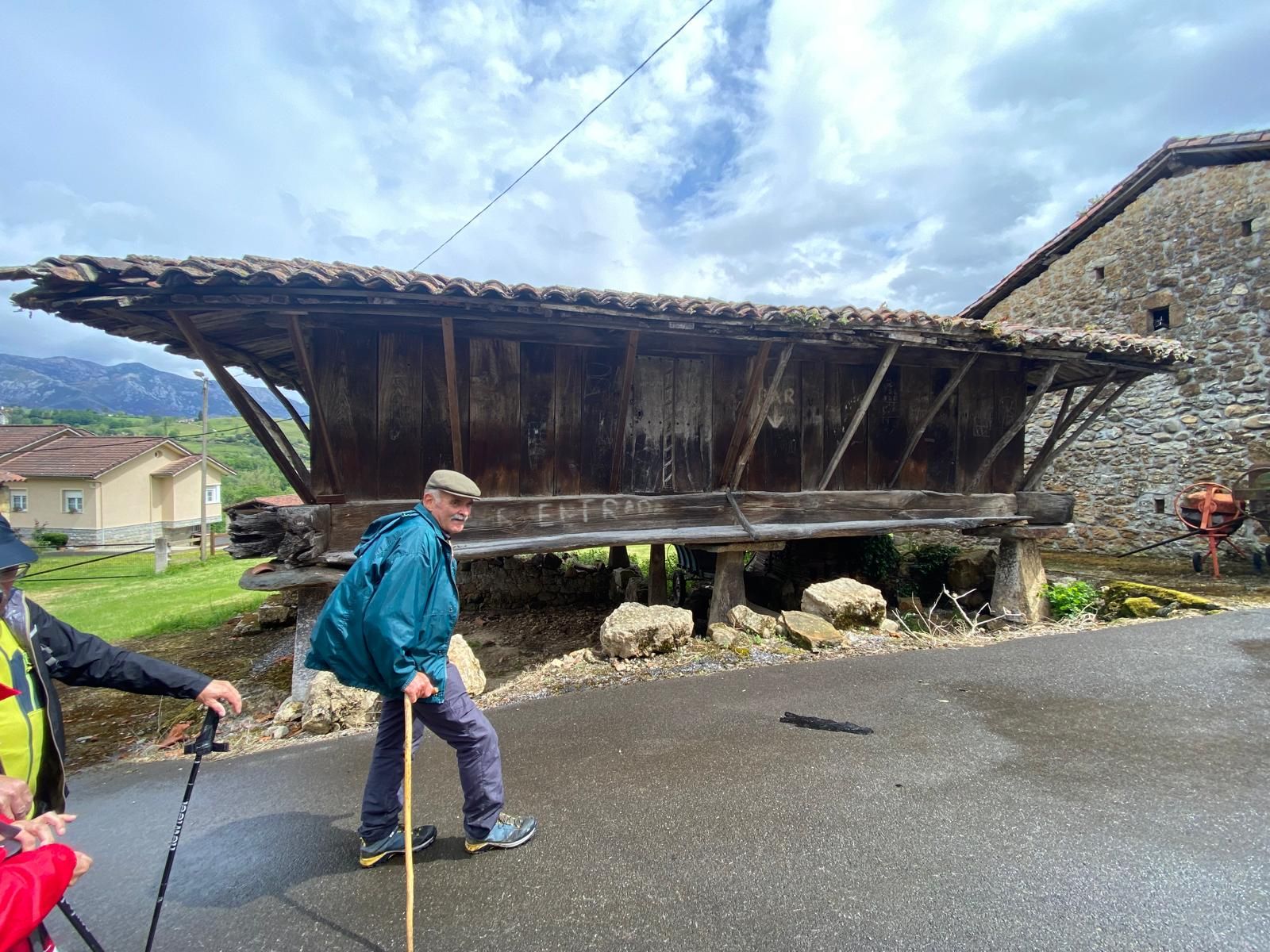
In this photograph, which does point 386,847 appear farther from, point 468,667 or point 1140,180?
point 1140,180

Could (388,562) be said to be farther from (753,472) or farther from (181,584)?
(181,584)

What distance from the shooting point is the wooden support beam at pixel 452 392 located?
5102mm

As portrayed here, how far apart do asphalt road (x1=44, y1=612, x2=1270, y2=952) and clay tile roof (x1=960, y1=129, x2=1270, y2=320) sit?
10833 millimetres

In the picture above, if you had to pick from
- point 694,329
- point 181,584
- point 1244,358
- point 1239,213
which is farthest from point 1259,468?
point 181,584

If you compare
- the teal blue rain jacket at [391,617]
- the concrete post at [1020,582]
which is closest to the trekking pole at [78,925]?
the teal blue rain jacket at [391,617]

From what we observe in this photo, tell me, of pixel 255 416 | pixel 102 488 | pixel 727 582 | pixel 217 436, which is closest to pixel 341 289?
pixel 255 416

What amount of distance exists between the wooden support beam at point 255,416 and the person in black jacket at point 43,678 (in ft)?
11.2

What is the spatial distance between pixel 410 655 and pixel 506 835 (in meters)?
1.09

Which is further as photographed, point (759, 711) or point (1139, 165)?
point (1139, 165)

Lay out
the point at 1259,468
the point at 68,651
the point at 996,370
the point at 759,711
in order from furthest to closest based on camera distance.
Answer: the point at 1259,468, the point at 996,370, the point at 759,711, the point at 68,651

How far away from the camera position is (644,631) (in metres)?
5.54

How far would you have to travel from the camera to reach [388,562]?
2.37m

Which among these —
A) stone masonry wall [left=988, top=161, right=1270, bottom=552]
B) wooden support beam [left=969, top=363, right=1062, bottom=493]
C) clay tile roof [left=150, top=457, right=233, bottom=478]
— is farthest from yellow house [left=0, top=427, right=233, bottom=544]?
stone masonry wall [left=988, top=161, right=1270, bottom=552]

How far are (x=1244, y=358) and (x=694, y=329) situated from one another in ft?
37.9
